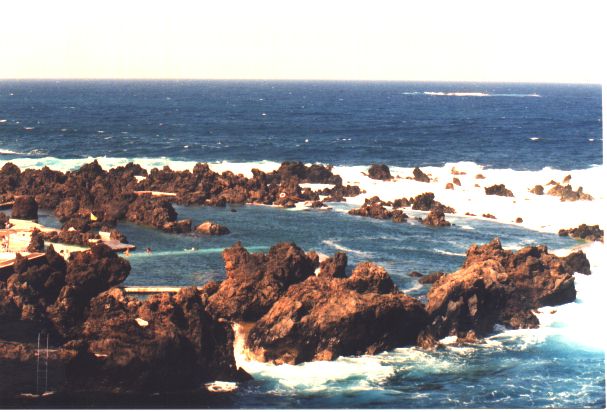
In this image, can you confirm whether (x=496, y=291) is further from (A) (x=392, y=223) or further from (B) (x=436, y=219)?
(A) (x=392, y=223)

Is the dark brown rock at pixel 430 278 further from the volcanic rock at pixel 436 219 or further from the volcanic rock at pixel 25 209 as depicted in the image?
the volcanic rock at pixel 25 209

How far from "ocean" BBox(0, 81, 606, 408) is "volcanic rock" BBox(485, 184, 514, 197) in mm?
1136

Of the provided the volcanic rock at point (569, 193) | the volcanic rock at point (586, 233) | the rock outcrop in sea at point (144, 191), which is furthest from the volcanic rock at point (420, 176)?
the volcanic rock at point (586, 233)

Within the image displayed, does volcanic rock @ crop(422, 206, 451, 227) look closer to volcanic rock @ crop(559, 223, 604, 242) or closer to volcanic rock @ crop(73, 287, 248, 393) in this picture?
volcanic rock @ crop(559, 223, 604, 242)

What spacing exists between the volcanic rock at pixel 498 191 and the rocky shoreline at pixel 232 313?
2684 centimetres

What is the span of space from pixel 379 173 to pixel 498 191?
13.4m

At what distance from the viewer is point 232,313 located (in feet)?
111

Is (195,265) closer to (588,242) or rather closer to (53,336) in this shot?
(53,336)

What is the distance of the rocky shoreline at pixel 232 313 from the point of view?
27.0m

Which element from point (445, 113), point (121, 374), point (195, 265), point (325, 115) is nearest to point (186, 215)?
point (195, 265)

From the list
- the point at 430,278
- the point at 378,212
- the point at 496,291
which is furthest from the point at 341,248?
the point at 496,291

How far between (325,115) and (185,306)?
450ft

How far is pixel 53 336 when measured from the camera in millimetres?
29391

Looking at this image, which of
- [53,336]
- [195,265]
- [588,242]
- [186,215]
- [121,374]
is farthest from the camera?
[186,215]
